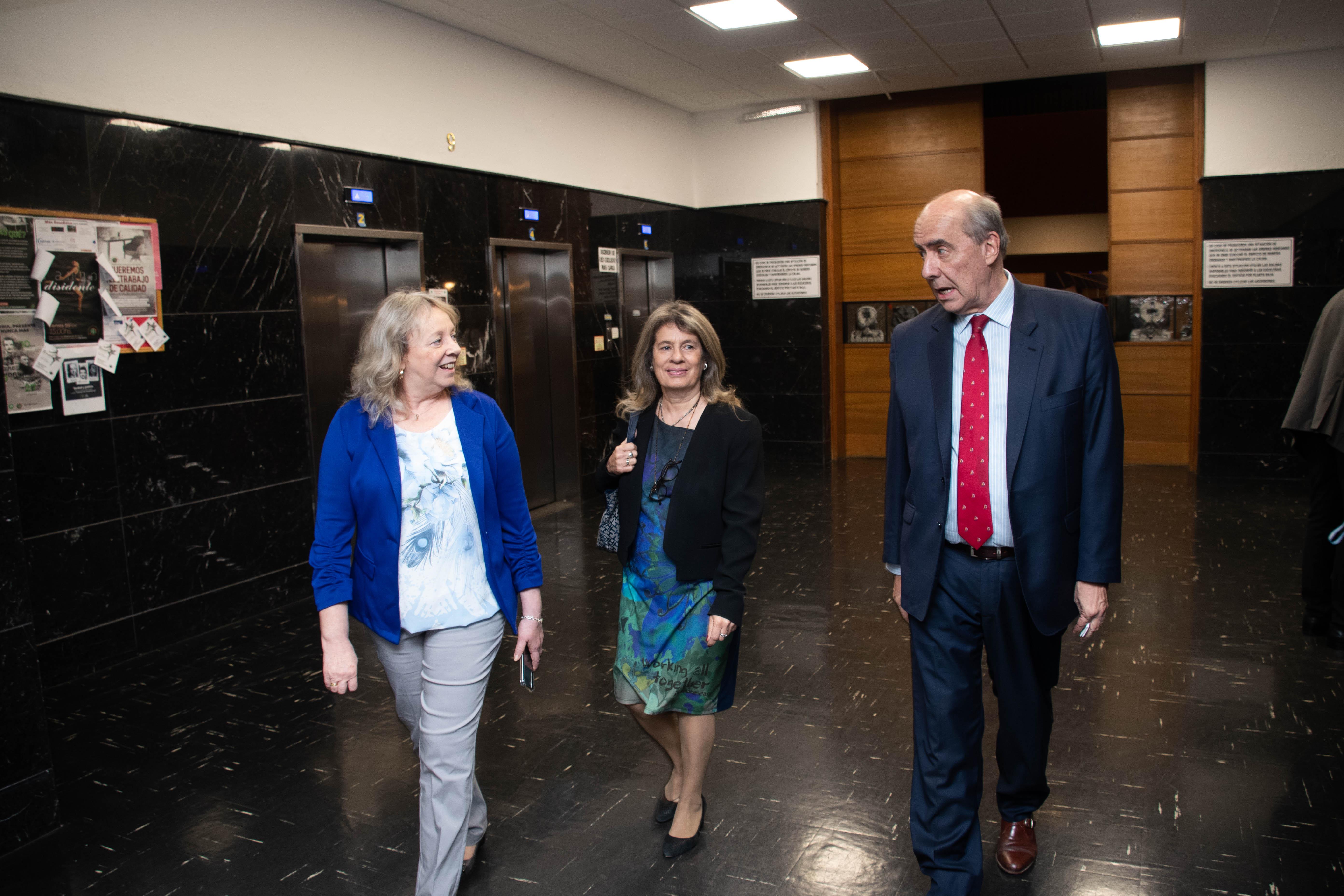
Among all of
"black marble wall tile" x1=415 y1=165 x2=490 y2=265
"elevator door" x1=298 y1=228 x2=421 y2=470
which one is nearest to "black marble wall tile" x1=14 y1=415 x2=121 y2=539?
"elevator door" x1=298 y1=228 x2=421 y2=470

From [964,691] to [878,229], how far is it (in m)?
8.59

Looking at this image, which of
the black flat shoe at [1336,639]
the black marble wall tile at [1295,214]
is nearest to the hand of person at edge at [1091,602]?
the black flat shoe at [1336,639]

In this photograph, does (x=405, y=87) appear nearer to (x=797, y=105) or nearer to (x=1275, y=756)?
(x=797, y=105)

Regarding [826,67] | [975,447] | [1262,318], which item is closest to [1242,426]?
[1262,318]

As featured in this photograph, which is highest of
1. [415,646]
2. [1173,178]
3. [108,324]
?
[1173,178]

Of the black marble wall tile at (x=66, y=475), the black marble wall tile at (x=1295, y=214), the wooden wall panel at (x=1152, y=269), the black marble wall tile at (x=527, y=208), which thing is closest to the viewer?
the black marble wall tile at (x=66, y=475)

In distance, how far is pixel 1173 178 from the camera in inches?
364

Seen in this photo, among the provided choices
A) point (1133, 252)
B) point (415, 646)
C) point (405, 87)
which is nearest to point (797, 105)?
point (1133, 252)

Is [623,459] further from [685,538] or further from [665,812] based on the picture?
[665,812]

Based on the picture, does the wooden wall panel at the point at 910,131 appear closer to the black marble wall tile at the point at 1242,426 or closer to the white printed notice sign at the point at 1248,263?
the white printed notice sign at the point at 1248,263

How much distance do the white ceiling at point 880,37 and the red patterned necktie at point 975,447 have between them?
508 cm

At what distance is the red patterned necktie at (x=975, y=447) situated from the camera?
2.39 metres

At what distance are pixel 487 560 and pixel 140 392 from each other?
3.22 m

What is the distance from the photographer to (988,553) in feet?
7.91
